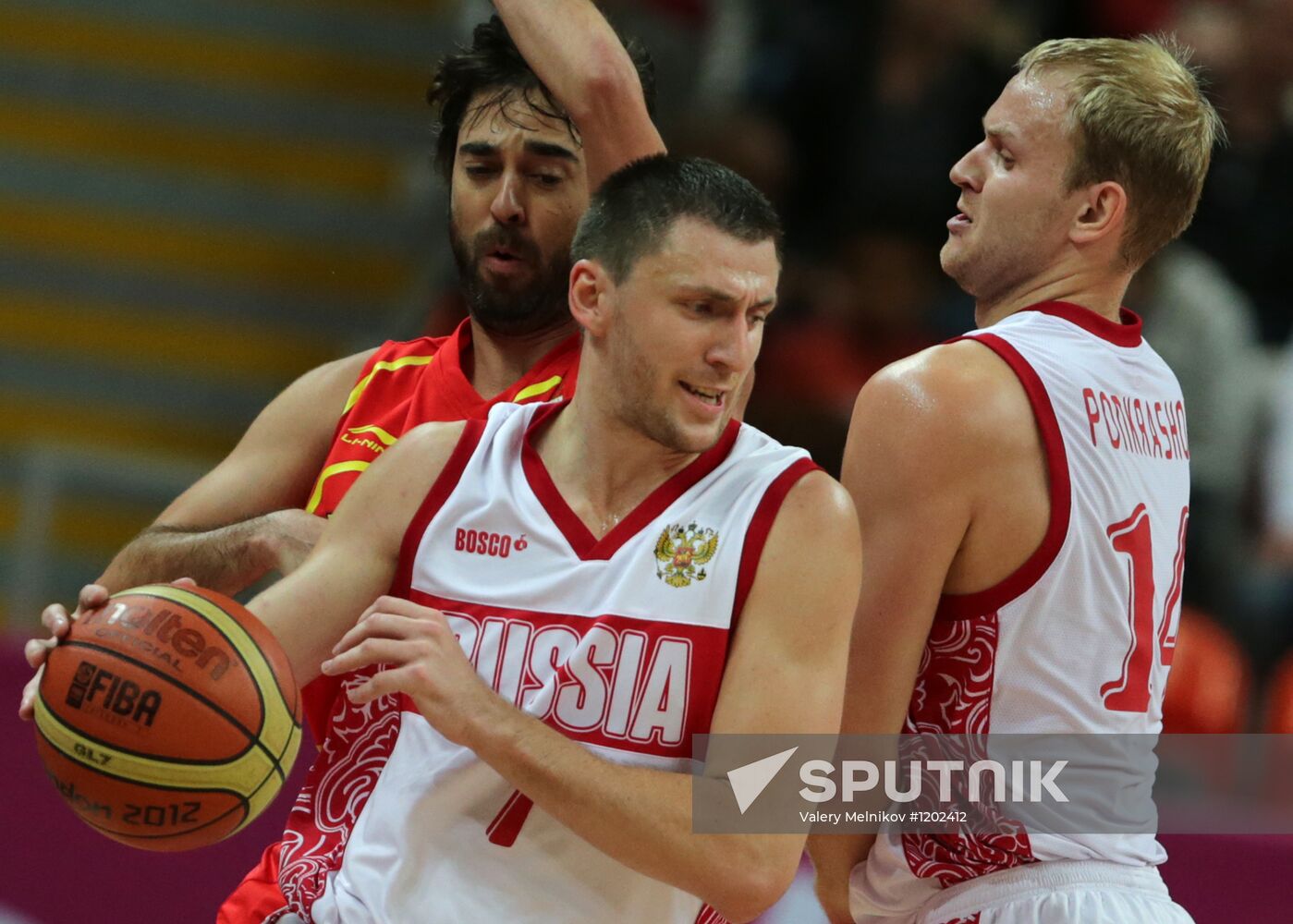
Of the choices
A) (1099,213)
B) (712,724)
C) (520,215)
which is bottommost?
(712,724)

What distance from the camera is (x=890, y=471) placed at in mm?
3256

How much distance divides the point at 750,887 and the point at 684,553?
58 centimetres

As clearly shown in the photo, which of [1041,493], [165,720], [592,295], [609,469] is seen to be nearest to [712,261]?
[592,295]

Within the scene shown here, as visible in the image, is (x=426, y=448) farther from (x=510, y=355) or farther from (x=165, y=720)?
(x=165, y=720)

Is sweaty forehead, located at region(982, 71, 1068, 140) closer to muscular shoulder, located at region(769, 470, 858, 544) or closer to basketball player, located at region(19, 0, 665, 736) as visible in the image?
basketball player, located at region(19, 0, 665, 736)

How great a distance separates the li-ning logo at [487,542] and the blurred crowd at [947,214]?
3787 mm

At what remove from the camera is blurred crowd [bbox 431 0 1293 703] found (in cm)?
712

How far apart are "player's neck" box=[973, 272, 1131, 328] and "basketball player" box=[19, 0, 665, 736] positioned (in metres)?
0.81

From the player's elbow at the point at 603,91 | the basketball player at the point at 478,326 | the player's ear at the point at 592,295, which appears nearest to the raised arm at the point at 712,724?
the player's ear at the point at 592,295

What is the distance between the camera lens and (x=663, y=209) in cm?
314

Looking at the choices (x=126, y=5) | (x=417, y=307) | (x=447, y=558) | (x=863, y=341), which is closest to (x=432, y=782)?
(x=447, y=558)

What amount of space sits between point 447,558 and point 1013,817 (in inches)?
44.9

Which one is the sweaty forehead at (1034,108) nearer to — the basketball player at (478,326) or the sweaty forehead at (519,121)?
the basketball player at (478,326)

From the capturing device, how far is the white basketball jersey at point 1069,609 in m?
3.22
